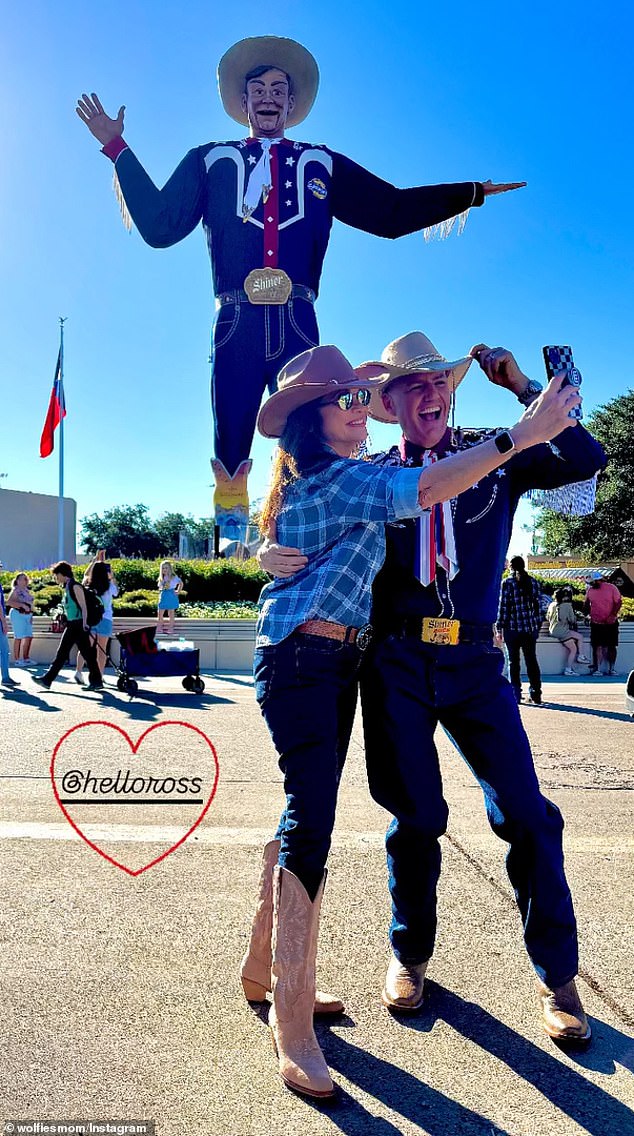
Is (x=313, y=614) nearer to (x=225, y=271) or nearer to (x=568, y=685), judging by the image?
(x=225, y=271)

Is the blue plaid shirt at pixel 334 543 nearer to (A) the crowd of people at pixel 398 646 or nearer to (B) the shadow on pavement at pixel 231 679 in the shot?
(A) the crowd of people at pixel 398 646

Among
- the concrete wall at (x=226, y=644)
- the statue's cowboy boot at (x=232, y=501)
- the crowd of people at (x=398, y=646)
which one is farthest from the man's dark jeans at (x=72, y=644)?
the crowd of people at (x=398, y=646)

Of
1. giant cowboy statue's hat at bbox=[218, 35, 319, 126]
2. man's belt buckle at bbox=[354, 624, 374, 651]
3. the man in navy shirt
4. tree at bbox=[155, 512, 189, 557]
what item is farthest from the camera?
tree at bbox=[155, 512, 189, 557]

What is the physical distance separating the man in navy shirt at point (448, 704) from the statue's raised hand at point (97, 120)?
166 inches

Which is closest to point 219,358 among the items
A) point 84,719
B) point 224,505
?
point 224,505

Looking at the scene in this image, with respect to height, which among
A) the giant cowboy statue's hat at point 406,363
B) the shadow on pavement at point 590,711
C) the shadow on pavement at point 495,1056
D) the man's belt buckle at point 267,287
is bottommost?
the shadow on pavement at point 590,711

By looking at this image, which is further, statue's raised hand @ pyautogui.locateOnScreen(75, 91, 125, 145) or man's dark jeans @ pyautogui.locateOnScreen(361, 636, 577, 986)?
statue's raised hand @ pyautogui.locateOnScreen(75, 91, 125, 145)

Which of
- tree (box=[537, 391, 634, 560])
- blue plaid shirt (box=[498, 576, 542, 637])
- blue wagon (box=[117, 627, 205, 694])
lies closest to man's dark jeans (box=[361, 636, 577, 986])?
blue plaid shirt (box=[498, 576, 542, 637])

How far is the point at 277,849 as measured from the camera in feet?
7.83

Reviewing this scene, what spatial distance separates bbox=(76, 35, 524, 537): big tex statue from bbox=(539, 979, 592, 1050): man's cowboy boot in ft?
13.0

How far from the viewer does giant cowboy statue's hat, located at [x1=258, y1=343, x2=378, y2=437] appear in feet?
7.61

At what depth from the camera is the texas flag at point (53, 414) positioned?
590 inches

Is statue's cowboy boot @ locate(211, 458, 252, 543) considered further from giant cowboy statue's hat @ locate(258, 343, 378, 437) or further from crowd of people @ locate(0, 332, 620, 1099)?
giant cowboy statue's hat @ locate(258, 343, 378, 437)

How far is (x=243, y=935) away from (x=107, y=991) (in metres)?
0.54
